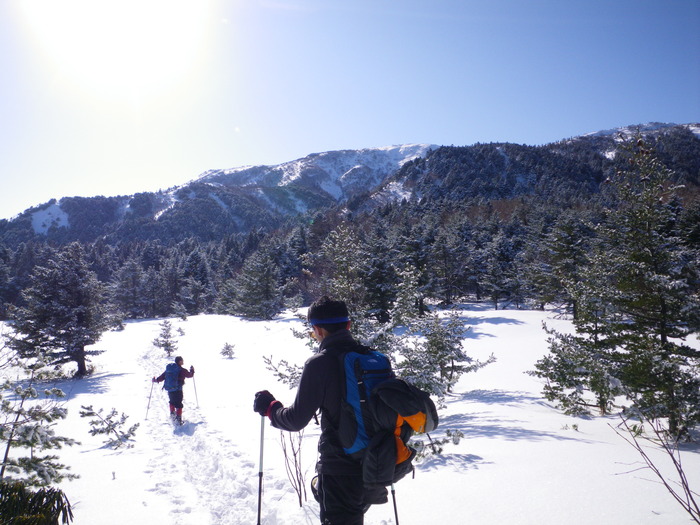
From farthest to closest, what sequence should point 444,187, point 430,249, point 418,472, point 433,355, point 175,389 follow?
point 444,187, point 430,249, point 433,355, point 175,389, point 418,472

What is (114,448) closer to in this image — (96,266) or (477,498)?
(477,498)

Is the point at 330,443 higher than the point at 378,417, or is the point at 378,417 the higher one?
the point at 378,417

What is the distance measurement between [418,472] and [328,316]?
3.71 m

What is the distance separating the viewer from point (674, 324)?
311 inches

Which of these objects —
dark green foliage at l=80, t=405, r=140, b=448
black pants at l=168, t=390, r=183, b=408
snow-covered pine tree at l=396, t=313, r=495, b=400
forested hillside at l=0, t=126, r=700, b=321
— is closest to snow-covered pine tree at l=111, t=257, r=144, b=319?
forested hillside at l=0, t=126, r=700, b=321

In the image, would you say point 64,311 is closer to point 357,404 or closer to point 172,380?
point 172,380

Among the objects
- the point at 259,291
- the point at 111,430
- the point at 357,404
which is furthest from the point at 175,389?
the point at 259,291

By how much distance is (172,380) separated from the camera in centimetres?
909

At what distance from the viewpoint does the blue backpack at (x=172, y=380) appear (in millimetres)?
9070

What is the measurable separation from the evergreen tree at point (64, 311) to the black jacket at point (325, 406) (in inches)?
725

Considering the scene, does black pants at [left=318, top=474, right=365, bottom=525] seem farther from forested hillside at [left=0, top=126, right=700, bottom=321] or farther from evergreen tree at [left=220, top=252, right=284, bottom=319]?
evergreen tree at [left=220, top=252, right=284, bottom=319]

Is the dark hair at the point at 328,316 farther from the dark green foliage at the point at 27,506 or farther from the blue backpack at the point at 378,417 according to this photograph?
the dark green foliage at the point at 27,506

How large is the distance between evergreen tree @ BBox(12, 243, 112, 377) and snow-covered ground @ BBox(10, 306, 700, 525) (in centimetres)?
535

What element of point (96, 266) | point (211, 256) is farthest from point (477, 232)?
point (96, 266)
